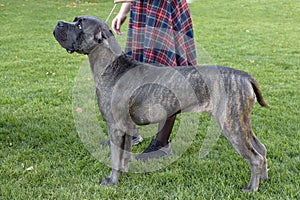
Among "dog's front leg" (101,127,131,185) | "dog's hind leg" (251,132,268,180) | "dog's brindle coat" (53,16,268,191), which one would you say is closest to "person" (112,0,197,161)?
"dog's brindle coat" (53,16,268,191)

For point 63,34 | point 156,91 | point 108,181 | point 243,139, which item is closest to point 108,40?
point 63,34

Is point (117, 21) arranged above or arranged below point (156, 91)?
above

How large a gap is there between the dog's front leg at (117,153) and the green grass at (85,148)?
0.32 ft

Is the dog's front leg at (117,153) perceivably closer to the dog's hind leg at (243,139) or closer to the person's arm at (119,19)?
the dog's hind leg at (243,139)

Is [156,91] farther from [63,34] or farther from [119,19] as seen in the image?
[119,19]

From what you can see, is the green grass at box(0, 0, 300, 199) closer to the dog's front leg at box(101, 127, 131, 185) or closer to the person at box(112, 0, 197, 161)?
the dog's front leg at box(101, 127, 131, 185)

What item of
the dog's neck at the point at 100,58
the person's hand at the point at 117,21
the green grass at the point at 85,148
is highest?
the person's hand at the point at 117,21

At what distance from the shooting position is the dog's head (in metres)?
2.76

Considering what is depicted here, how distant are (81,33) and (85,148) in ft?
4.72

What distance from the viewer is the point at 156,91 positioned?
289 centimetres

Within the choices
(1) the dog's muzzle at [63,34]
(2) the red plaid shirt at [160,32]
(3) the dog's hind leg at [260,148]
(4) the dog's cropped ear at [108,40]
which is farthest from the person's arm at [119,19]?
(3) the dog's hind leg at [260,148]

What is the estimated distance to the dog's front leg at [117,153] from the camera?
3.02 m

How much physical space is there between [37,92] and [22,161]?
Answer: 2137 millimetres

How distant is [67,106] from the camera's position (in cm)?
497
